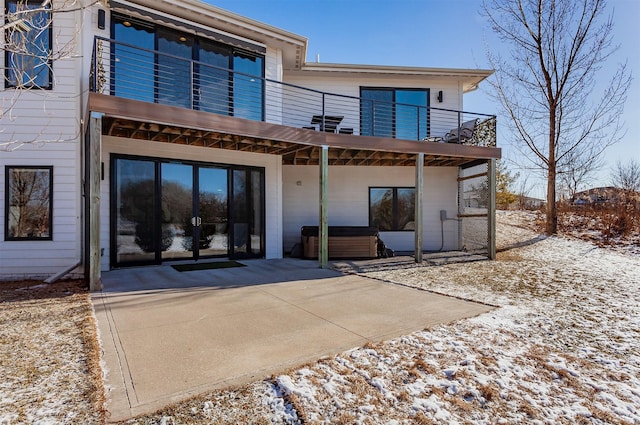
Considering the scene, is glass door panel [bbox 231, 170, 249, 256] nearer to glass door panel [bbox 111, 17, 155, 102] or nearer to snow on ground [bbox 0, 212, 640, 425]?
glass door panel [bbox 111, 17, 155, 102]

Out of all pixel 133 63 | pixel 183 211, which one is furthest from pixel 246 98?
pixel 183 211

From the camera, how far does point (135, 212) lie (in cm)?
715

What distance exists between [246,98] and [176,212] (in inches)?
126

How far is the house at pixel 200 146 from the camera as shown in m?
6.39

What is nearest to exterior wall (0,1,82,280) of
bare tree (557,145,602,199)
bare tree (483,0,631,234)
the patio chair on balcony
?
the patio chair on balcony

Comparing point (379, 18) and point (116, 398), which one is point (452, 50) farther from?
point (116, 398)

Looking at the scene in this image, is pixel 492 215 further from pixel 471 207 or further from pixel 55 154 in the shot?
pixel 55 154

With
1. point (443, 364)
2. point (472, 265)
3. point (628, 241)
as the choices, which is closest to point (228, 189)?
point (472, 265)

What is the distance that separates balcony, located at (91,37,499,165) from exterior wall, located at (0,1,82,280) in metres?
0.74

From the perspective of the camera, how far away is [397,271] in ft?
23.6

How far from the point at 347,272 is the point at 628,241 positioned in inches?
351

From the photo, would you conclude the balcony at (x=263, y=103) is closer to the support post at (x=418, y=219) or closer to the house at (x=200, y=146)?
the house at (x=200, y=146)

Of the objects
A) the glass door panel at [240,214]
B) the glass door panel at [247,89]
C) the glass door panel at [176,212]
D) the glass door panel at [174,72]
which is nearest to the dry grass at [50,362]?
the glass door panel at [176,212]

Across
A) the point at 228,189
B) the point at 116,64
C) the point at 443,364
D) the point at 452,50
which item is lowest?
the point at 443,364
